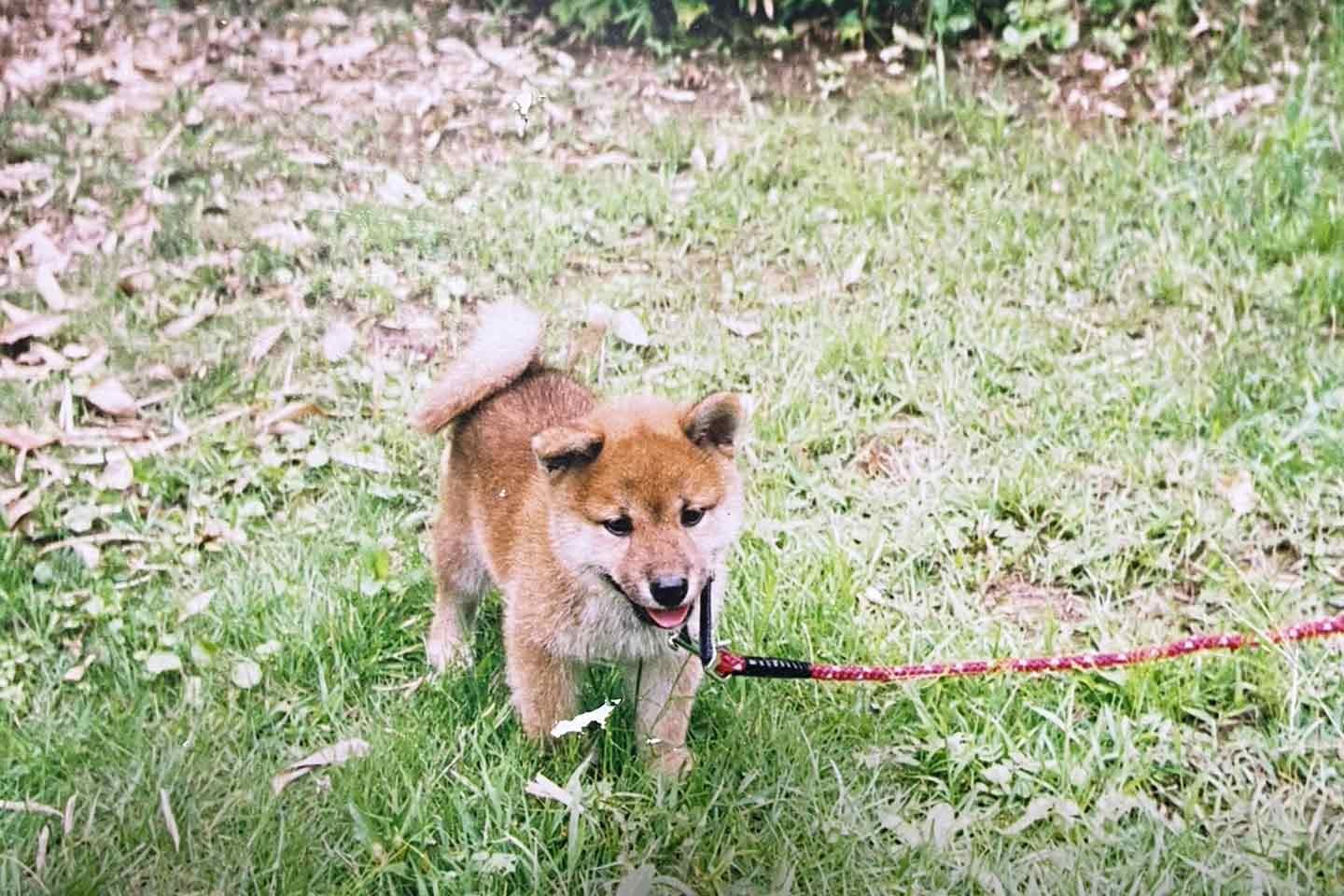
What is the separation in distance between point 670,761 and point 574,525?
0.56 m

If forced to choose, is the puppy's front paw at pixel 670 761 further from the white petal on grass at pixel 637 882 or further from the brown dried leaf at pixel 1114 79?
the brown dried leaf at pixel 1114 79

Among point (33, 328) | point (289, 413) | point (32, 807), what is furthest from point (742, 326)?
point (32, 807)

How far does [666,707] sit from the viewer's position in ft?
9.84

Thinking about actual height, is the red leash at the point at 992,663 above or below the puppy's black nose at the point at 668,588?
below

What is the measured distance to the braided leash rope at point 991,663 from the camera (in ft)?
9.71

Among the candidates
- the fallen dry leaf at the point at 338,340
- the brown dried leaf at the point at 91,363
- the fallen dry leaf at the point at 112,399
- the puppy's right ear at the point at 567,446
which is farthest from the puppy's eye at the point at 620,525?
the brown dried leaf at the point at 91,363

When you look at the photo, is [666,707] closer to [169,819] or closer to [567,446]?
[567,446]

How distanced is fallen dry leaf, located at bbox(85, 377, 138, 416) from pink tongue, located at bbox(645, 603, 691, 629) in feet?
7.19

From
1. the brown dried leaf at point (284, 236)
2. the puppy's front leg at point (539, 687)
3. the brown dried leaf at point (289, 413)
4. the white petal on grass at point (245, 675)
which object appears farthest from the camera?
the brown dried leaf at point (284, 236)

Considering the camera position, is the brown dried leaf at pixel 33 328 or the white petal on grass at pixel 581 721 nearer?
the white petal on grass at pixel 581 721

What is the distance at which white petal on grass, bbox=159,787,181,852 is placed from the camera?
275 centimetres

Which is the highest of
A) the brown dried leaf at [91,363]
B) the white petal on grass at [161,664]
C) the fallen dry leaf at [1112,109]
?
the fallen dry leaf at [1112,109]

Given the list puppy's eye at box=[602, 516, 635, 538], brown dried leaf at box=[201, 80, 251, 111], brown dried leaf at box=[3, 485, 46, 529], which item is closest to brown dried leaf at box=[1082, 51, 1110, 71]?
brown dried leaf at box=[201, 80, 251, 111]

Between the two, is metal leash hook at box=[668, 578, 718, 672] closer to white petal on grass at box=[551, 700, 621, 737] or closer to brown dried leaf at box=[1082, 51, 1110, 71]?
white petal on grass at box=[551, 700, 621, 737]
